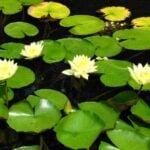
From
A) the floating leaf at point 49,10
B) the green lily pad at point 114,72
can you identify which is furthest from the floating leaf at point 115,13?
the green lily pad at point 114,72

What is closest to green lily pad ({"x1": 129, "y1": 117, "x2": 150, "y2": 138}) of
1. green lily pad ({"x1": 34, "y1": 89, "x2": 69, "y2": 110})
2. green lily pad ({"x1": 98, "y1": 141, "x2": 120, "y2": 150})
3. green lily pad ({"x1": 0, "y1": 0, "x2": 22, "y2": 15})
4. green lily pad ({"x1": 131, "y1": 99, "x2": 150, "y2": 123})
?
green lily pad ({"x1": 131, "y1": 99, "x2": 150, "y2": 123})

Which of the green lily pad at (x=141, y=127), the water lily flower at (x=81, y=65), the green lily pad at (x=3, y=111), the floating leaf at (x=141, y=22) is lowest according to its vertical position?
the green lily pad at (x=141, y=127)

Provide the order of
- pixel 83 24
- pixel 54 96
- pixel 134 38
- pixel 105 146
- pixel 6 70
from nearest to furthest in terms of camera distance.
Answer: pixel 105 146 → pixel 6 70 → pixel 54 96 → pixel 134 38 → pixel 83 24

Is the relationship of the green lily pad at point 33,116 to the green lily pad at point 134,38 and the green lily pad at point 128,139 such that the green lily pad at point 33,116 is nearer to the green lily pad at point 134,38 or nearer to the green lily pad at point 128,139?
the green lily pad at point 128,139

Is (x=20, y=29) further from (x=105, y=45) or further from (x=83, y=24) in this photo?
(x=105, y=45)

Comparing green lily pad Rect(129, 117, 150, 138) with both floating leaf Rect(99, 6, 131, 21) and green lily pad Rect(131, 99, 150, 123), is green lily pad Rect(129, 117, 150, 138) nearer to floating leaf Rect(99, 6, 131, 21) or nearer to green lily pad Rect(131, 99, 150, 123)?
green lily pad Rect(131, 99, 150, 123)

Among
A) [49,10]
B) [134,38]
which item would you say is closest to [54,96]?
[134,38]
